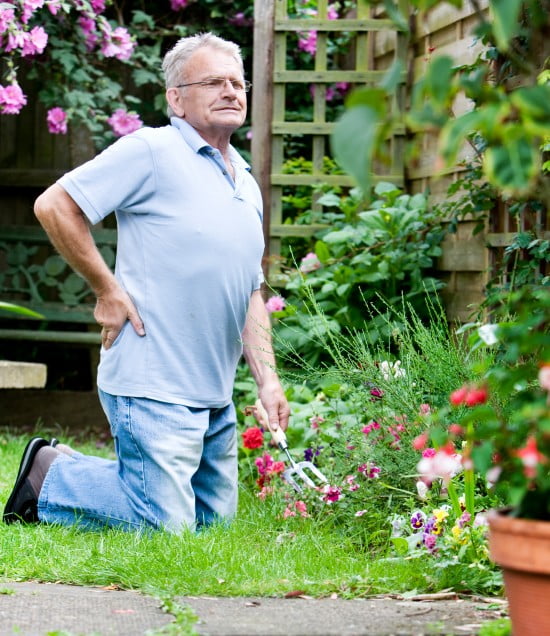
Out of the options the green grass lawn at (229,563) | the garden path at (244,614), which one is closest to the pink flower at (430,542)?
the green grass lawn at (229,563)

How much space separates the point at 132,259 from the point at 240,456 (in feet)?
4.39

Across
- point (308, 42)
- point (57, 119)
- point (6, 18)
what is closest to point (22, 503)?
point (6, 18)

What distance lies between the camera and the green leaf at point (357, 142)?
118 centimetres

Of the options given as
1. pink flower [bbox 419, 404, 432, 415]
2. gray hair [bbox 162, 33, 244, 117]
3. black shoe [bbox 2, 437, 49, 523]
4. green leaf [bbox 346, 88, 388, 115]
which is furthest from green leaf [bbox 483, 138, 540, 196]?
black shoe [bbox 2, 437, 49, 523]

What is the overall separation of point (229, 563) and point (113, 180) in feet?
3.90

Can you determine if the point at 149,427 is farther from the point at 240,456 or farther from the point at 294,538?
the point at 240,456

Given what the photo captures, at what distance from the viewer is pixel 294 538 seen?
287cm

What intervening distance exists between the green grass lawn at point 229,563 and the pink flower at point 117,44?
114 inches

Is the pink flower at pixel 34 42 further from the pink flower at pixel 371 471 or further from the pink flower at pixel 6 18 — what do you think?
the pink flower at pixel 371 471

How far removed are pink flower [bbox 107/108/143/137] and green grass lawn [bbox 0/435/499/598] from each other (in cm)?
280

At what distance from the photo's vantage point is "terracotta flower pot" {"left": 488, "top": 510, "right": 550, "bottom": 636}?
152cm

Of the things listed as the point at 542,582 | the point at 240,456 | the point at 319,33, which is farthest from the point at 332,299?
the point at 542,582

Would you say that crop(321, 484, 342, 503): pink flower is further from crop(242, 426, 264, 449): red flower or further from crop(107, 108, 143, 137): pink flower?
crop(107, 108, 143, 137): pink flower

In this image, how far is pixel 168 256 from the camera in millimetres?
3082
